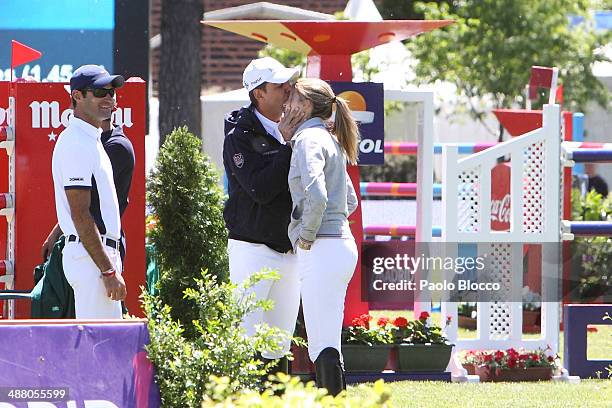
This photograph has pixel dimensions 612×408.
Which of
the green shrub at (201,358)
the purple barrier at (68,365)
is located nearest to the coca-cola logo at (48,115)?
the green shrub at (201,358)

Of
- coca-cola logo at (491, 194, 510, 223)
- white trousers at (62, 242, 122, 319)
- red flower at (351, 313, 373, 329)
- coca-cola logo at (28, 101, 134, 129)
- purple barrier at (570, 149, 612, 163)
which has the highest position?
coca-cola logo at (28, 101, 134, 129)

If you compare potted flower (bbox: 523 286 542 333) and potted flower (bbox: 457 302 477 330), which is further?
potted flower (bbox: 457 302 477 330)

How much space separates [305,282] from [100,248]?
35.3 inches

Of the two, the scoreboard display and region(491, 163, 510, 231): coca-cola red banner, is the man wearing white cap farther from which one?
region(491, 163, 510, 231): coca-cola red banner

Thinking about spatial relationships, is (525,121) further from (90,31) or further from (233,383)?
(233,383)

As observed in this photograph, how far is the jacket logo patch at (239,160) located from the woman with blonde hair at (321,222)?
277 mm

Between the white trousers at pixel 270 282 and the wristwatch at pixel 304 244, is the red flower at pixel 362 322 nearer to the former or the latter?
the white trousers at pixel 270 282

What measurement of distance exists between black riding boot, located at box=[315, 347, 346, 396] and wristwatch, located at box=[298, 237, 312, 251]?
45 cm

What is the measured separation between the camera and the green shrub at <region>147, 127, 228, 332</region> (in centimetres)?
735

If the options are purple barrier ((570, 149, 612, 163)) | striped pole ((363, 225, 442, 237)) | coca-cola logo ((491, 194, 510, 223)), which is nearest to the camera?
purple barrier ((570, 149, 612, 163))

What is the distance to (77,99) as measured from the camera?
207 inches

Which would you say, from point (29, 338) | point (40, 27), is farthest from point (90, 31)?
point (29, 338)

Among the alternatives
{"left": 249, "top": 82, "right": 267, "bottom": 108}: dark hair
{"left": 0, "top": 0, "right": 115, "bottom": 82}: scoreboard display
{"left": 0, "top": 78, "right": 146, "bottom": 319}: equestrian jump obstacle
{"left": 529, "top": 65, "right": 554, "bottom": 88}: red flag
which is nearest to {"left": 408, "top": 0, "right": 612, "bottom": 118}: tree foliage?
{"left": 0, "top": 0, "right": 115, "bottom": 82}: scoreboard display

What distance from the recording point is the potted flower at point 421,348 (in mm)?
7656
